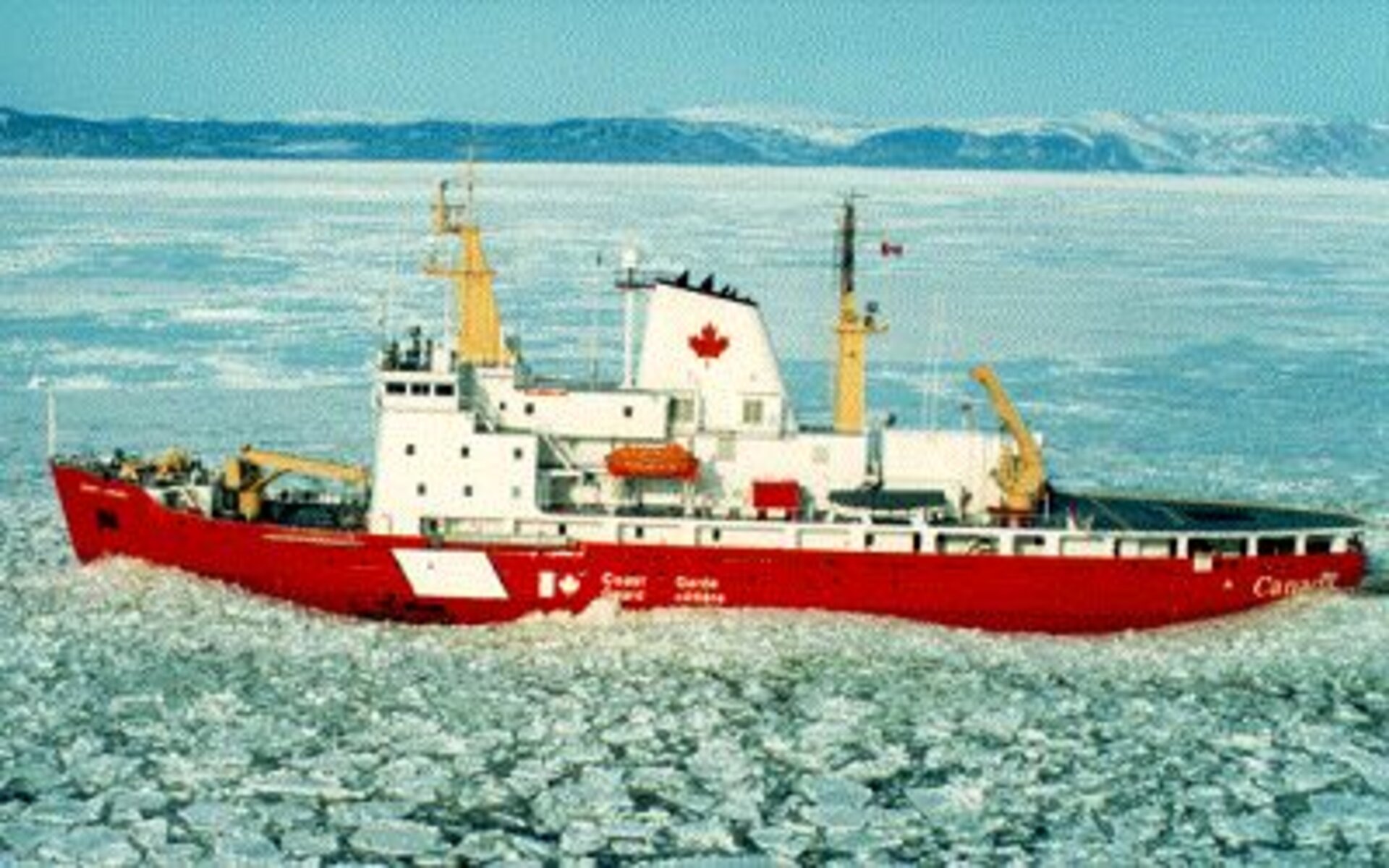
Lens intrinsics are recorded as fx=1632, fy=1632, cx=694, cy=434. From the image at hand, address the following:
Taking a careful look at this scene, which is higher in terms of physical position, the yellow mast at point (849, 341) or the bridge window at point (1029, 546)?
the yellow mast at point (849, 341)

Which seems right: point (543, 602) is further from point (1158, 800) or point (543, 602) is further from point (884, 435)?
point (1158, 800)

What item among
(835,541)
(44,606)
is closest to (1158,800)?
(835,541)

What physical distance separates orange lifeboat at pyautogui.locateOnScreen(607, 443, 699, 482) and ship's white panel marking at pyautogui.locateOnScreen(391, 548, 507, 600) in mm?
2191

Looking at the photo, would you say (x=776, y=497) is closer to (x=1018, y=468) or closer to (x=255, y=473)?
(x=1018, y=468)

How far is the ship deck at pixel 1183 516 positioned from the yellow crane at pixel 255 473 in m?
10.2

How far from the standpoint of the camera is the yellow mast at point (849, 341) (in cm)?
2281

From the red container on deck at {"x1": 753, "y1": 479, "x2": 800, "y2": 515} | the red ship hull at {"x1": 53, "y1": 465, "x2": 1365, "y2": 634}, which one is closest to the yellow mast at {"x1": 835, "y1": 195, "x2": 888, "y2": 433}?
the red container on deck at {"x1": 753, "y1": 479, "x2": 800, "y2": 515}

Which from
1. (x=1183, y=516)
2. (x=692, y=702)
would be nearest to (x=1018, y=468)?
(x=1183, y=516)

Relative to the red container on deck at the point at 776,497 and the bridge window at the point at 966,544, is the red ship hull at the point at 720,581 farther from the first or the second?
the red container on deck at the point at 776,497

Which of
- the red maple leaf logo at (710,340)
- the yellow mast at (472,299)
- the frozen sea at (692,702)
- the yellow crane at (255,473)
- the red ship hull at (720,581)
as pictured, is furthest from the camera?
the yellow crane at (255,473)

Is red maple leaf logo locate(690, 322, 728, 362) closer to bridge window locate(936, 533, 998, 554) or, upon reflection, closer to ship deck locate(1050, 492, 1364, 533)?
bridge window locate(936, 533, 998, 554)

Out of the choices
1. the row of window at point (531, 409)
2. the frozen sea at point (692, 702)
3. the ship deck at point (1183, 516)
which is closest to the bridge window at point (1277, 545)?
the ship deck at point (1183, 516)

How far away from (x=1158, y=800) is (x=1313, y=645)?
631 cm

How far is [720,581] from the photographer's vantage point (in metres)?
22.0
